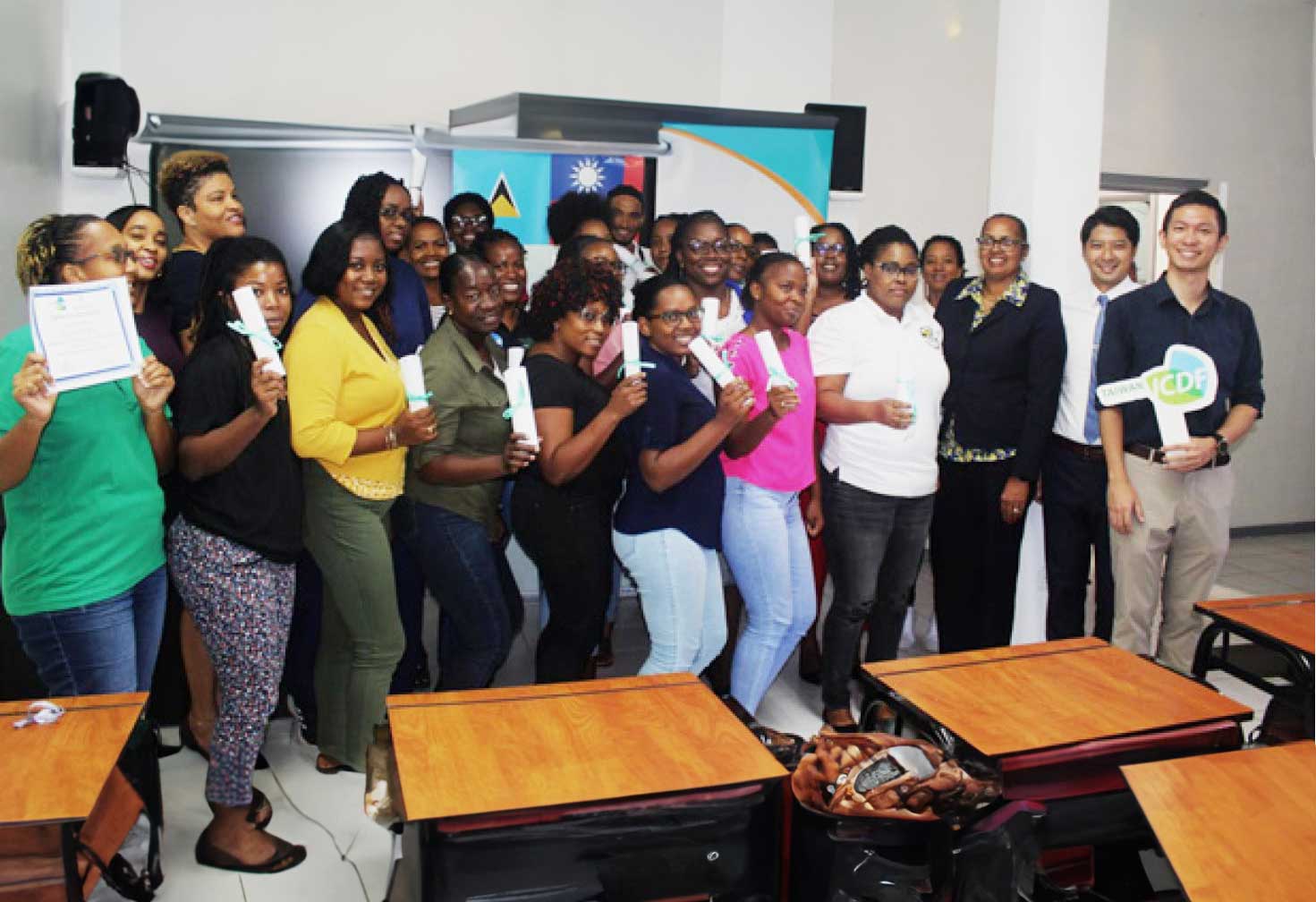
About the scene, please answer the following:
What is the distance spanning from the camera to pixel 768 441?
3.17m

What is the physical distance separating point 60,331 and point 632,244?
113 inches

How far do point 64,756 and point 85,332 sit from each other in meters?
0.81

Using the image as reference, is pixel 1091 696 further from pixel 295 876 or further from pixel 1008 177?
pixel 1008 177

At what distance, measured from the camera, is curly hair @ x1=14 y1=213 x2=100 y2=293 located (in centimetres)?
226

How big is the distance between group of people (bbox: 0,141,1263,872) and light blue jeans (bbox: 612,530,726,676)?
1cm

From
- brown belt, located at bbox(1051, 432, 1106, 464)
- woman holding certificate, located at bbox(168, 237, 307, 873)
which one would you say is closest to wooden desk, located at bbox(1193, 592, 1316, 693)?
brown belt, located at bbox(1051, 432, 1106, 464)

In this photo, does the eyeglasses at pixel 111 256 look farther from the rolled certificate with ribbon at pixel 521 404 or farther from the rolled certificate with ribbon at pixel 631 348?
the rolled certificate with ribbon at pixel 631 348

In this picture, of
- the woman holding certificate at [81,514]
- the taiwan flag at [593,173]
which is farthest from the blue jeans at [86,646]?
the taiwan flag at [593,173]

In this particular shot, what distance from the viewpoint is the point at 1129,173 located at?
7066mm

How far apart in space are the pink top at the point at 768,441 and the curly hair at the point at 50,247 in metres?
1.68

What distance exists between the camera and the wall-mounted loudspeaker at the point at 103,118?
4.55 meters

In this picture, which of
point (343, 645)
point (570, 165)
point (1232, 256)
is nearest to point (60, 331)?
point (343, 645)

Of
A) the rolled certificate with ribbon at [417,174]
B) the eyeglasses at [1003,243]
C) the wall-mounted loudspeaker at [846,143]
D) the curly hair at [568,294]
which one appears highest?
the wall-mounted loudspeaker at [846,143]

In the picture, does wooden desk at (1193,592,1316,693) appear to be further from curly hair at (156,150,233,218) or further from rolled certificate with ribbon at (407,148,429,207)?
rolled certificate with ribbon at (407,148,429,207)
